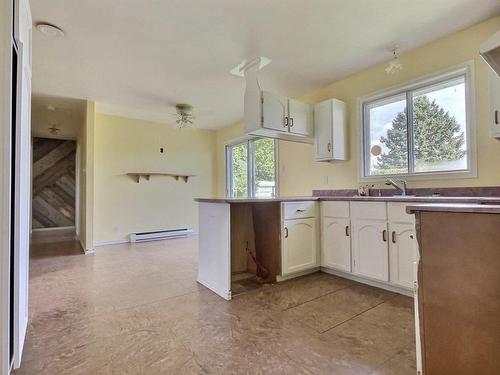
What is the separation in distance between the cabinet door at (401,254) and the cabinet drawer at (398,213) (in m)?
0.05

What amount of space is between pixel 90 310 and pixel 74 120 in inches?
192

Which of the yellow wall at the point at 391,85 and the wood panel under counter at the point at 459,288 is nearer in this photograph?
the wood panel under counter at the point at 459,288

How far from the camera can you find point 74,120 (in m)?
5.54

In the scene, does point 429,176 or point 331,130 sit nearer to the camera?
point 429,176

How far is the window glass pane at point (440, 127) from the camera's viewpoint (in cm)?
260

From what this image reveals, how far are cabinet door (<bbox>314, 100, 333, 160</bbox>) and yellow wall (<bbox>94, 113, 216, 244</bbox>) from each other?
3623 millimetres

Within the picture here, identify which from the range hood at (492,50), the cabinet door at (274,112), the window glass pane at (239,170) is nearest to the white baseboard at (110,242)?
the window glass pane at (239,170)

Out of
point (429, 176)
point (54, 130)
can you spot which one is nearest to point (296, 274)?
point (429, 176)

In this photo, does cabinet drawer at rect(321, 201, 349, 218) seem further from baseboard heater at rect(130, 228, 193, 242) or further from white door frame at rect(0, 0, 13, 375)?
baseboard heater at rect(130, 228, 193, 242)

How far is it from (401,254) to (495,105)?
59.4 inches

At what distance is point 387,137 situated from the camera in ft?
10.5

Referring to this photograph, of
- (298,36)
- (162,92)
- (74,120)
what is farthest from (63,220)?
(298,36)

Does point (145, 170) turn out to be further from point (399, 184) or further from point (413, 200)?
point (413, 200)

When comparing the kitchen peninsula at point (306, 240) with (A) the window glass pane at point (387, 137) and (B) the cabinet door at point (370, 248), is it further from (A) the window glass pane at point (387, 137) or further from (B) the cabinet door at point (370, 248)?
(A) the window glass pane at point (387, 137)
